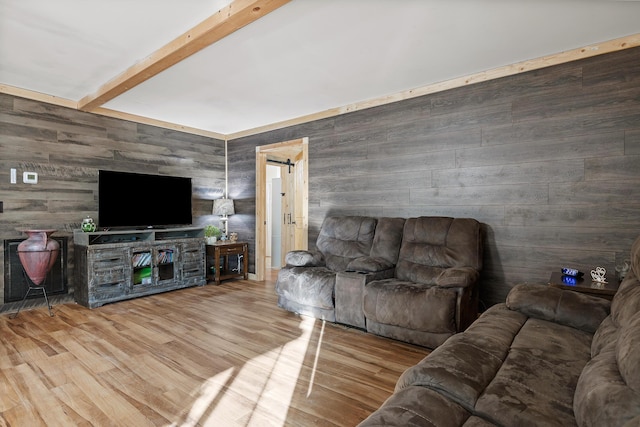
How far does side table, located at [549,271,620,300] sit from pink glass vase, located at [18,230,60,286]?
15.7ft

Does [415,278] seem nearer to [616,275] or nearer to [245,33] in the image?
[616,275]

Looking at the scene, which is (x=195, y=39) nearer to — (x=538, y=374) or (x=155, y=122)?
(x=538, y=374)

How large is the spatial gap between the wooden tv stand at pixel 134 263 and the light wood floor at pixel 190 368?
356 mm

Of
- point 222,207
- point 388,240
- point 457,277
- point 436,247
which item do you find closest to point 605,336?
point 457,277

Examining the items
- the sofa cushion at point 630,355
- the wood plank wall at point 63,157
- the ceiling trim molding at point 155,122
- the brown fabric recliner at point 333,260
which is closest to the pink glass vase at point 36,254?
the wood plank wall at point 63,157

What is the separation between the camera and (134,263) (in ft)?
14.5

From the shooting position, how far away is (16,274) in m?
3.92

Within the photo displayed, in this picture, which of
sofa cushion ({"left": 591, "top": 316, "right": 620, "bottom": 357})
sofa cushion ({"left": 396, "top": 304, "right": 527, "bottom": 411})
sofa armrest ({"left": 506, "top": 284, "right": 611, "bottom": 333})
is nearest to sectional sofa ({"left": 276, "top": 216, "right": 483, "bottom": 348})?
sofa armrest ({"left": 506, "top": 284, "right": 611, "bottom": 333})

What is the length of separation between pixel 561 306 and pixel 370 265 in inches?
63.4

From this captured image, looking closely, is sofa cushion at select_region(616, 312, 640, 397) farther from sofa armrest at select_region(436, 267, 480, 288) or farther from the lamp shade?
the lamp shade

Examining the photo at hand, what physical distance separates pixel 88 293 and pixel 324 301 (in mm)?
2799

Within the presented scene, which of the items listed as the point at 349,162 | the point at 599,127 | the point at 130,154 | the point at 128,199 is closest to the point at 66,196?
the point at 128,199

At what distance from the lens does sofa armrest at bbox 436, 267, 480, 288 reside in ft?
9.18

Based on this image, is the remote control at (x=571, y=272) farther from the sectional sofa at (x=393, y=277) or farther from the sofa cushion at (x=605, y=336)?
the sofa cushion at (x=605, y=336)
